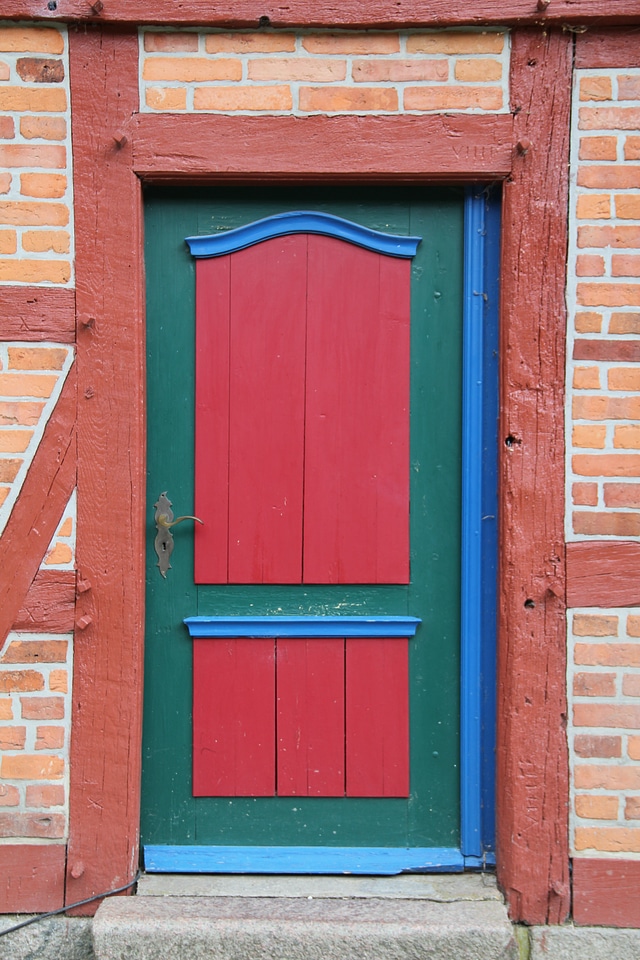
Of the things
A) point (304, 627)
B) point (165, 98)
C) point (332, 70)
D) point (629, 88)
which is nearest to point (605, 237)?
point (629, 88)

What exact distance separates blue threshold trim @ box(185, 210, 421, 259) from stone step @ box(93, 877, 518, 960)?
2.26 meters

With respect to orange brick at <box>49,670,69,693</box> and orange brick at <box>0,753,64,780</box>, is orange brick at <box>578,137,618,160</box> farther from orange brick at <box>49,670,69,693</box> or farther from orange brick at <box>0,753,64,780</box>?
orange brick at <box>0,753,64,780</box>

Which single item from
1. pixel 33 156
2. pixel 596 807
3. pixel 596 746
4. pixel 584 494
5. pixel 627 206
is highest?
pixel 33 156

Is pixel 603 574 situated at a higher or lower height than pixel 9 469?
lower

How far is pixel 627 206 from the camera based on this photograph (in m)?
2.58

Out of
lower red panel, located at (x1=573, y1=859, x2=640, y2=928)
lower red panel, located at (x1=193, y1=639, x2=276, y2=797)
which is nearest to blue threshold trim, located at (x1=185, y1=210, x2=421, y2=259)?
lower red panel, located at (x1=193, y1=639, x2=276, y2=797)

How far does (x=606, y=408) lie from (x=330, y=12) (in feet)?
5.34

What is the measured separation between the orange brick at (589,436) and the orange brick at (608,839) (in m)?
1.30

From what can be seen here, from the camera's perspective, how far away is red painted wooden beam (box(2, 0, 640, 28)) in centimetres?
254

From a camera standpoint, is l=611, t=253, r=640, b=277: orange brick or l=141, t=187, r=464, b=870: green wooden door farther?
l=141, t=187, r=464, b=870: green wooden door

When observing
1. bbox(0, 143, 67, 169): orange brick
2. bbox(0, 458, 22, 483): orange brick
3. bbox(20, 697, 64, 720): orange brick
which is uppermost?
bbox(0, 143, 67, 169): orange brick

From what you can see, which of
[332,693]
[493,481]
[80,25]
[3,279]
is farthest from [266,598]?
[80,25]

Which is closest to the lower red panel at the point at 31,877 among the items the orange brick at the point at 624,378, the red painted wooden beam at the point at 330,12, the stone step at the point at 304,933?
the stone step at the point at 304,933

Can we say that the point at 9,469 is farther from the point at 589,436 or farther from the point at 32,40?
the point at 589,436
